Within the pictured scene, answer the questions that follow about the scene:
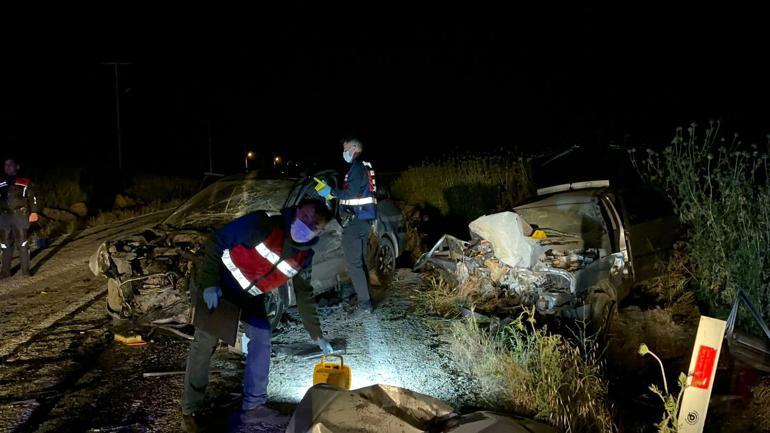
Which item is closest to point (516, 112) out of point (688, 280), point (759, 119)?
point (759, 119)

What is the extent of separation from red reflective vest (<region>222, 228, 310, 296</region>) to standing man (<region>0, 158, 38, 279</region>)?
564cm

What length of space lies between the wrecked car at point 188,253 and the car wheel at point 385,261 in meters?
0.01

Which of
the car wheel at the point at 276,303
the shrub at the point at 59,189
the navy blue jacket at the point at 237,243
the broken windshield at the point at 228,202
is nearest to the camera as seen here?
the navy blue jacket at the point at 237,243

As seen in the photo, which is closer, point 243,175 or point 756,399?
point 756,399

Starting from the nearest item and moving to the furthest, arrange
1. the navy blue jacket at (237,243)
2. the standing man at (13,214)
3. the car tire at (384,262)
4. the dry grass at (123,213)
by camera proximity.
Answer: the navy blue jacket at (237,243) → the car tire at (384,262) → the standing man at (13,214) → the dry grass at (123,213)

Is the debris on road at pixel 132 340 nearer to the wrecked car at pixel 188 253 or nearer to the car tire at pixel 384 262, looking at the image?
the wrecked car at pixel 188 253

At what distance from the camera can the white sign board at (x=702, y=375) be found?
3.05 m

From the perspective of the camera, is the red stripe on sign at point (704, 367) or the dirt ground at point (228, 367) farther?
the dirt ground at point (228, 367)

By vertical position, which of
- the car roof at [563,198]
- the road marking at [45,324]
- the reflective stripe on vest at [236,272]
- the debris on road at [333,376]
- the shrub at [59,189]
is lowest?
the road marking at [45,324]

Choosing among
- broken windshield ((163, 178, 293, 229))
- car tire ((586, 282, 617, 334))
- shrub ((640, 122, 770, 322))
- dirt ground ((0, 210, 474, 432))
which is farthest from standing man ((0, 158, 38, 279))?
shrub ((640, 122, 770, 322))

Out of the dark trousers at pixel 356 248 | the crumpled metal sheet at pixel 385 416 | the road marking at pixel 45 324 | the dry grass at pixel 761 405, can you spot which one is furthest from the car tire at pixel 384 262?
the dry grass at pixel 761 405

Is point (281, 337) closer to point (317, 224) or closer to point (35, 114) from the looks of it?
point (317, 224)

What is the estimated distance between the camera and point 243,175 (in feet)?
23.5

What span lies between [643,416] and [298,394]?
2.62m
